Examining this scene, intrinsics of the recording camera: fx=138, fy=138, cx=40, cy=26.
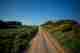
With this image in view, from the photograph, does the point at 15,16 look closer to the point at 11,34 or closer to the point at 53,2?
the point at 11,34

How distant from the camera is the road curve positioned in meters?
1.51

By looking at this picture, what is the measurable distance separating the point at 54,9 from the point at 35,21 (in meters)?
0.25

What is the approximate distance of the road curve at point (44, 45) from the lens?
1.51m

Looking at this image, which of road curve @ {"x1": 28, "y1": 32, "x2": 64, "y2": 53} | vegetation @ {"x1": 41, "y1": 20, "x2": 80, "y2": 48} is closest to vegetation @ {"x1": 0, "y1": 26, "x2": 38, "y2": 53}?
road curve @ {"x1": 28, "y1": 32, "x2": 64, "y2": 53}

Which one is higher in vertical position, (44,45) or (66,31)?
(66,31)

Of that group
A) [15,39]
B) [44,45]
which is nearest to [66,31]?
[44,45]

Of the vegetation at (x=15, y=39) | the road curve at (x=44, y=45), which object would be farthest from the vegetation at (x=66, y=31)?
the vegetation at (x=15, y=39)

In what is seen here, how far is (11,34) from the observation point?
1.54 meters

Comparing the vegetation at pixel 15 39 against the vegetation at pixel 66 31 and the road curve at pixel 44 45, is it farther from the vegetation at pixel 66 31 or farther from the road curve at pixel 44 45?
the vegetation at pixel 66 31

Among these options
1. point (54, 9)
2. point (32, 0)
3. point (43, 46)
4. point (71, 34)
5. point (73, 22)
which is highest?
point (32, 0)

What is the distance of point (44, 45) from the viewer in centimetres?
154

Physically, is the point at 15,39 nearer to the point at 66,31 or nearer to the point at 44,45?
the point at 44,45

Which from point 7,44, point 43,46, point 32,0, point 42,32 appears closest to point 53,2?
point 32,0

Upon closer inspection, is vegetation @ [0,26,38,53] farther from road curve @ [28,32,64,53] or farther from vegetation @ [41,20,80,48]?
vegetation @ [41,20,80,48]
